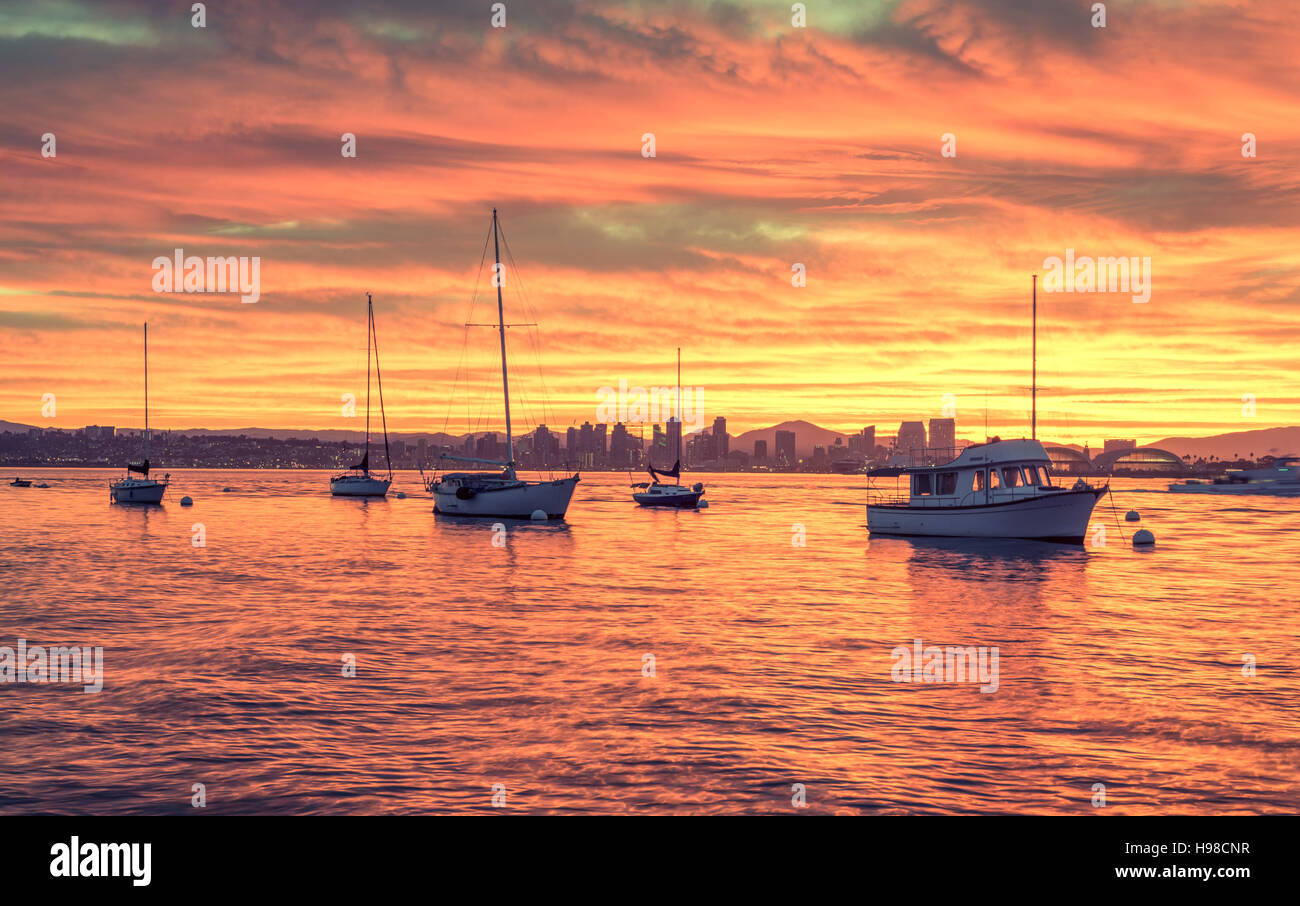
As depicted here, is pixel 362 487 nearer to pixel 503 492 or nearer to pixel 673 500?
pixel 673 500

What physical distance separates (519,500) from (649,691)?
59233mm

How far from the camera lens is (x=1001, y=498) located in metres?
51.1

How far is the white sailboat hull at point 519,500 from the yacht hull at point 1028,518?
31.0 m

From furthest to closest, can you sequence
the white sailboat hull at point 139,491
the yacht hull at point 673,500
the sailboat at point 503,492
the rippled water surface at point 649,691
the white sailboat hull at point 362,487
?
the white sailboat hull at point 362,487 → the white sailboat hull at point 139,491 → the yacht hull at point 673,500 → the sailboat at point 503,492 → the rippled water surface at point 649,691

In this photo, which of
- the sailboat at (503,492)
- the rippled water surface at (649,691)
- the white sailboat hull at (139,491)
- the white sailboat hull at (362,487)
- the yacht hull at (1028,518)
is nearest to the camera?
the rippled water surface at (649,691)

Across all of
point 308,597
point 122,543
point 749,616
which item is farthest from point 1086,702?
point 122,543

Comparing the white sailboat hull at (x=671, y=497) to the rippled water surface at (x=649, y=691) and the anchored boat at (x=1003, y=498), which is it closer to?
the anchored boat at (x=1003, y=498)

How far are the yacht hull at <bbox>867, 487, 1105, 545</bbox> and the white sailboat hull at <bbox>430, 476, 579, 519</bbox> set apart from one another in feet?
102

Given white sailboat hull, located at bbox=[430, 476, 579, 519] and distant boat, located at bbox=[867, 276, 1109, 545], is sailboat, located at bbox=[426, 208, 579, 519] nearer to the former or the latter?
white sailboat hull, located at bbox=[430, 476, 579, 519]

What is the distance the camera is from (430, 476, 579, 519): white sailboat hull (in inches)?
2931

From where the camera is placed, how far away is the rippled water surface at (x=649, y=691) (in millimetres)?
12039

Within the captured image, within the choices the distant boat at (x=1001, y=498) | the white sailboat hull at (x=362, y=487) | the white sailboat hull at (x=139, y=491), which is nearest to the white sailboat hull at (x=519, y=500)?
the distant boat at (x=1001, y=498)

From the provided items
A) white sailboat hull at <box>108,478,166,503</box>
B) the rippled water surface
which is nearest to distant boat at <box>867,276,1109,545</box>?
the rippled water surface

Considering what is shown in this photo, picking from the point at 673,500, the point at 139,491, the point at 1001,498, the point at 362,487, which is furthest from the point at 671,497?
the point at 139,491
